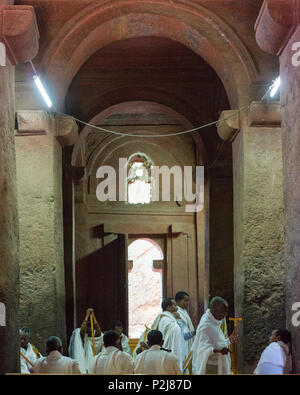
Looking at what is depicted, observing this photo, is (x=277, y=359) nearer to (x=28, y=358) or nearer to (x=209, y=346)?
(x=209, y=346)

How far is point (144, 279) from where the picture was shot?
78.6ft

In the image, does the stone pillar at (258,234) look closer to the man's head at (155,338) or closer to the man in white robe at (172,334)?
the man in white robe at (172,334)

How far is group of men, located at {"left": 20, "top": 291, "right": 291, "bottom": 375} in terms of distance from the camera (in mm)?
5645

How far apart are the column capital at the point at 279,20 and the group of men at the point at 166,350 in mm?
2829

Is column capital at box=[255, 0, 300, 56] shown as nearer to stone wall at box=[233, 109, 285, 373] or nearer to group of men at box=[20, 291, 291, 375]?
stone wall at box=[233, 109, 285, 373]

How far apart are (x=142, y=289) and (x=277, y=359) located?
18.5 metres

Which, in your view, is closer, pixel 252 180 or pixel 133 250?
pixel 252 180

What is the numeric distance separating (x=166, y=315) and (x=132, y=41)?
585 cm

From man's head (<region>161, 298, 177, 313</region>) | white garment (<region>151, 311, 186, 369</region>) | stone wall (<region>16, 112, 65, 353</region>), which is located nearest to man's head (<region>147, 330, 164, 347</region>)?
white garment (<region>151, 311, 186, 369</region>)

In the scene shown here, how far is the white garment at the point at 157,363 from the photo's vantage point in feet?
18.8

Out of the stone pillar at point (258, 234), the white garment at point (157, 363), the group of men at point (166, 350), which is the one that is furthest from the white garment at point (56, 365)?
the stone pillar at point (258, 234)
